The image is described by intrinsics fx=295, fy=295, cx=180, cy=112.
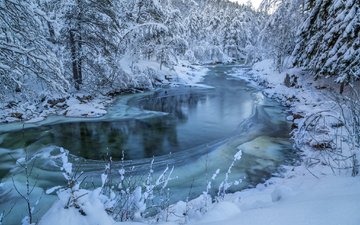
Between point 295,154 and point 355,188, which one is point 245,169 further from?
point 355,188

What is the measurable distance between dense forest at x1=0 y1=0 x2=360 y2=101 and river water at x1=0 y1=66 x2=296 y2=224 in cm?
200

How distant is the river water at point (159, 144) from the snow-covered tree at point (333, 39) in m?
3.01

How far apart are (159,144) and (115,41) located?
1039 centimetres

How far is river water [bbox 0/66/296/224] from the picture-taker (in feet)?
25.0

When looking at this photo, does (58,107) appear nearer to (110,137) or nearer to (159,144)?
(110,137)

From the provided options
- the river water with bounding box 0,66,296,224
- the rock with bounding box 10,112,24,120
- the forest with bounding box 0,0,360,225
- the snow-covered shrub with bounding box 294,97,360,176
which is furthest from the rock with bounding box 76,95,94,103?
the snow-covered shrub with bounding box 294,97,360,176

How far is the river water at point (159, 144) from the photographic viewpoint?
300 inches

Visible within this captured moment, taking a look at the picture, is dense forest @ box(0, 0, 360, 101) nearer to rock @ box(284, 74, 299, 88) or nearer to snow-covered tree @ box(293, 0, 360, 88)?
snow-covered tree @ box(293, 0, 360, 88)

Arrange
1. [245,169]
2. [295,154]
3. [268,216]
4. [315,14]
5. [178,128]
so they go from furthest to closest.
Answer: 1. [315,14]
2. [178,128]
3. [295,154]
4. [245,169]
5. [268,216]

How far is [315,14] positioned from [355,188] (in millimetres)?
13079

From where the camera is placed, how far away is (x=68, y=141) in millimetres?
10953

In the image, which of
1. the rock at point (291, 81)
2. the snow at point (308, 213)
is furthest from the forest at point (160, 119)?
the rock at point (291, 81)

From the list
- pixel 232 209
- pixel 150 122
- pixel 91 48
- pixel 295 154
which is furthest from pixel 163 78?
pixel 232 209

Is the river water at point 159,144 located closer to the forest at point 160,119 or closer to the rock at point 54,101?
the forest at point 160,119
